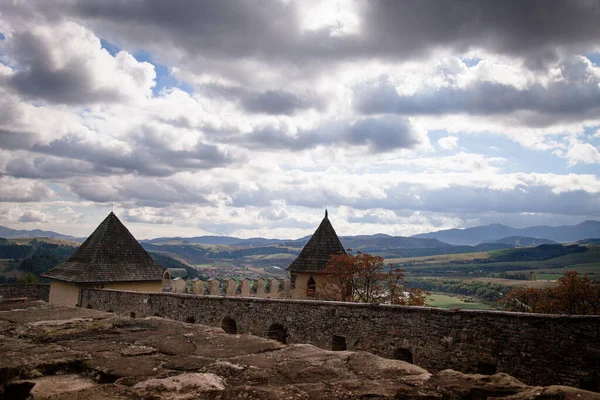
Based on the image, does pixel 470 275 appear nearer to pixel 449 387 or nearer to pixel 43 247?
pixel 43 247

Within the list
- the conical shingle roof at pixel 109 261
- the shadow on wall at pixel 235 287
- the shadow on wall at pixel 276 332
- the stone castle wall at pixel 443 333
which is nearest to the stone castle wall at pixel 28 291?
the conical shingle roof at pixel 109 261

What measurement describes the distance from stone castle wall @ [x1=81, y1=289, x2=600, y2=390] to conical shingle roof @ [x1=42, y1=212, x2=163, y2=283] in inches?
497

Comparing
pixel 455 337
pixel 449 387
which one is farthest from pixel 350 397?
pixel 455 337

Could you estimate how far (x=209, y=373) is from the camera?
438cm

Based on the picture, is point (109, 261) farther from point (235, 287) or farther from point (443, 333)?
point (443, 333)

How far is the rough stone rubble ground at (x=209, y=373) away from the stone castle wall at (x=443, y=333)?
477cm

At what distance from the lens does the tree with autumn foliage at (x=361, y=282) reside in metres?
25.4

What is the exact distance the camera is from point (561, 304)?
3081cm

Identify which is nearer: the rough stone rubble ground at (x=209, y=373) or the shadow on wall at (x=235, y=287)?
the rough stone rubble ground at (x=209, y=373)

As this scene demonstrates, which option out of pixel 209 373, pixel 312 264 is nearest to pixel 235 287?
pixel 312 264

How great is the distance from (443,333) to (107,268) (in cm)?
2131

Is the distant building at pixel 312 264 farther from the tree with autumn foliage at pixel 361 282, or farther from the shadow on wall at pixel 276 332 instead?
the shadow on wall at pixel 276 332

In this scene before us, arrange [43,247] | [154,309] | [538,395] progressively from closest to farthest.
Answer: [538,395], [154,309], [43,247]

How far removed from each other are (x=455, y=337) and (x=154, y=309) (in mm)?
12249
